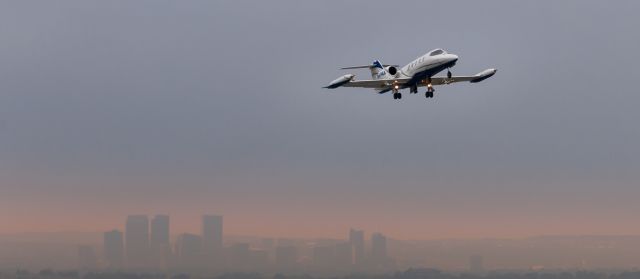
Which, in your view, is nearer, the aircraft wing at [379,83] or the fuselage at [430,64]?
the fuselage at [430,64]

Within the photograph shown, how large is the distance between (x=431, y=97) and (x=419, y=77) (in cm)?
423

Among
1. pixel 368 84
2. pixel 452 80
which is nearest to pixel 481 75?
pixel 452 80

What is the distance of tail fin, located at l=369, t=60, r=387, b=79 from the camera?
180 m

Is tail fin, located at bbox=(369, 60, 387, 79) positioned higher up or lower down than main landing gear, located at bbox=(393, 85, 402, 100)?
higher up

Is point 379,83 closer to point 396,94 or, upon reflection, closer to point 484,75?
point 396,94

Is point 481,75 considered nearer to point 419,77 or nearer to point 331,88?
point 419,77

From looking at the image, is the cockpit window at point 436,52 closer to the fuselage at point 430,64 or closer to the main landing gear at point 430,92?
the fuselage at point 430,64

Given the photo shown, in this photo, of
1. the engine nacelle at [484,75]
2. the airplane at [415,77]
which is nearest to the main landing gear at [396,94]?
the airplane at [415,77]

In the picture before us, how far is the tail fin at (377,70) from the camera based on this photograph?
Answer: 180 meters

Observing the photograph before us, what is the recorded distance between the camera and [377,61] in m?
185

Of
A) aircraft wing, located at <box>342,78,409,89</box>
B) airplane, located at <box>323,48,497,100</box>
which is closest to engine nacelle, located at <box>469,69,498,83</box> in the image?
airplane, located at <box>323,48,497,100</box>

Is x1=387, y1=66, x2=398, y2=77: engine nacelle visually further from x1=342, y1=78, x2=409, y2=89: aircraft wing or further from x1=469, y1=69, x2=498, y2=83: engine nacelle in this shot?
x1=469, y1=69, x2=498, y2=83: engine nacelle

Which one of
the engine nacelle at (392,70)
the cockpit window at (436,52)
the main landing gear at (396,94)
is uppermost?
the cockpit window at (436,52)

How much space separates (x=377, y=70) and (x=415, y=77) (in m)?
10.7
